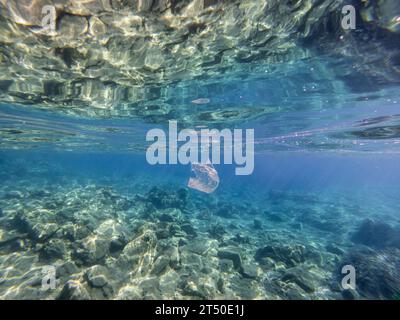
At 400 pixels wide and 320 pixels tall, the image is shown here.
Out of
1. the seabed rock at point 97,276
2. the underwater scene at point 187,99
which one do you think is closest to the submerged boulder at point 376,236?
the underwater scene at point 187,99

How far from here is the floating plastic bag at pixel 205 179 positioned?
57.7 ft

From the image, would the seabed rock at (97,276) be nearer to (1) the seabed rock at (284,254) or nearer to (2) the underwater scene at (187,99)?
(2) the underwater scene at (187,99)

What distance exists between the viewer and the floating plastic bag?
57.7ft

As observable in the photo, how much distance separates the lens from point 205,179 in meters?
18.3

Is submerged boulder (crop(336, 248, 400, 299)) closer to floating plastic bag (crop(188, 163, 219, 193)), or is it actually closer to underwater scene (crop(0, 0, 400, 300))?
underwater scene (crop(0, 0, 400, 300))

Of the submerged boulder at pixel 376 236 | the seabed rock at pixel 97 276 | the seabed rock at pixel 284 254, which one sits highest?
the seabed rock at pixel 97 276

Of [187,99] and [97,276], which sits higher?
[187,99]

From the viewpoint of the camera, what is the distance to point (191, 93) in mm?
12805

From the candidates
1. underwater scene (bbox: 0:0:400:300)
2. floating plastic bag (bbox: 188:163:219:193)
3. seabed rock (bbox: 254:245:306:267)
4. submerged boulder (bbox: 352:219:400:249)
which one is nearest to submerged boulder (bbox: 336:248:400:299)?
underwater scene (bbox: 0:0:400:300)

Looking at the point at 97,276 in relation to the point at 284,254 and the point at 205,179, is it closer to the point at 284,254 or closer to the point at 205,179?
the point at 284,254

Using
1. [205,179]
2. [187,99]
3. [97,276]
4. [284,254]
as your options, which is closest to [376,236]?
[284,254]

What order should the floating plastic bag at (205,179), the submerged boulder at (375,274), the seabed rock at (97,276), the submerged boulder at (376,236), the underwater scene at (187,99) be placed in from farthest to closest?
the floating plastic bag at (205,179)
the submerged boulder at (376,236)
the submerged boulder at (375,274)
the seabed rock at (97,276)
the underwater scene at (187,99)
